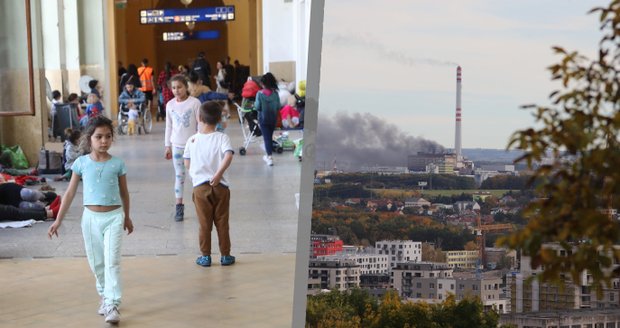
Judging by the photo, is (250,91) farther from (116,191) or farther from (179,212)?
(116,191)

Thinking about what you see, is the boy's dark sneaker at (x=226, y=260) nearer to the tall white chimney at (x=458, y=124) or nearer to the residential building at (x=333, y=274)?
the residential building at (x=333, y=274)

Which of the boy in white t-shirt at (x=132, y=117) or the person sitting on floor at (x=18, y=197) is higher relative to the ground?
the person sitting on floor at (x=18, y=197)

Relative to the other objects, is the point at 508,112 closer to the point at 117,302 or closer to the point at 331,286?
the point at 331,286

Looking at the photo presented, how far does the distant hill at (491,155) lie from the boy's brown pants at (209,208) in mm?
4599

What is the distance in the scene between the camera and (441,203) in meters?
4.15

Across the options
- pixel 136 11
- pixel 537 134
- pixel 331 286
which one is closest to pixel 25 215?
pixel 331 286

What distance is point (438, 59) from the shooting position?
4.18m

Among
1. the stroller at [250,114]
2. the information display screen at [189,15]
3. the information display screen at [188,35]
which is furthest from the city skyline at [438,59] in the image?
the information display screen at [188,35]

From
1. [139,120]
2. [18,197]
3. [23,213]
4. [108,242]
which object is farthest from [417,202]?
[139,120]

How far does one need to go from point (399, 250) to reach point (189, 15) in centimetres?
3807

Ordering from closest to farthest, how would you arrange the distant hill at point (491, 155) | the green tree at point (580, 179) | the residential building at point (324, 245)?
1. the green tree at point (580, 179)
2. the distant hill at point (491, 155)
3. the residential building at point (324, 245)

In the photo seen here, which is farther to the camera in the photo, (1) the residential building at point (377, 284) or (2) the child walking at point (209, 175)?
(2) the child walking at point (209, 175)

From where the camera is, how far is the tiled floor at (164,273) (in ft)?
23.3

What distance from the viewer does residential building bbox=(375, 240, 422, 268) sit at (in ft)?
14.0
